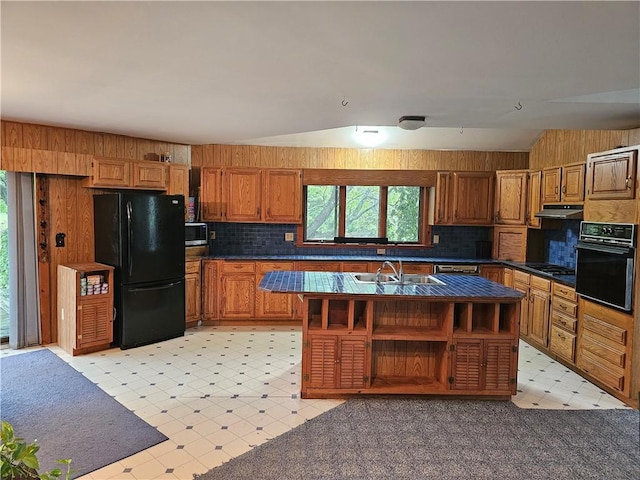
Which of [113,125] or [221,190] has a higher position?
[113,125]

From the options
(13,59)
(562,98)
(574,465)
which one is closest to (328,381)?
(574,465)

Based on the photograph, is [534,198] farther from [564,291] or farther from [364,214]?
[364,214]

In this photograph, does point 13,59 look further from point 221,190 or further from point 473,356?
point 473,356

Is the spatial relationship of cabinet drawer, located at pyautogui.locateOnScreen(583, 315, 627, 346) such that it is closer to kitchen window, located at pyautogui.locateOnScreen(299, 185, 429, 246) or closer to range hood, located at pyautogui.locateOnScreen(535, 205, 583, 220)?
range hood, located at pyautogui.locateOnScreen(535, 205, 583, 220)

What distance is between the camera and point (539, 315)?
177 inches

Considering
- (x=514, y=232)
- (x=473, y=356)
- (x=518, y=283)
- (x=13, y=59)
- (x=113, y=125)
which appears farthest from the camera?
(x=514, y=232)

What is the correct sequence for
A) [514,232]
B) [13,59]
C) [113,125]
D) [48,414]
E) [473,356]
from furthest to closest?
[514,232] < [113,125] < [473,356] < [48,414] < [13,59]

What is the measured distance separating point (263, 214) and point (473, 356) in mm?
3225

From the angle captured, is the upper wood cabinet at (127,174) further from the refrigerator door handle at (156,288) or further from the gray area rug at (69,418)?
the gray area rug at (69,418)

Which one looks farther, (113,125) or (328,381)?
(113,125)

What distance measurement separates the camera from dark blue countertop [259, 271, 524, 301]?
3150mm

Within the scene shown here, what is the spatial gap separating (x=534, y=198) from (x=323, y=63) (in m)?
3.71

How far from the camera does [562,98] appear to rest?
3025 mm

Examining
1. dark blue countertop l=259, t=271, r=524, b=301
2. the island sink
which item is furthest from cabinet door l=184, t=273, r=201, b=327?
the island sink
